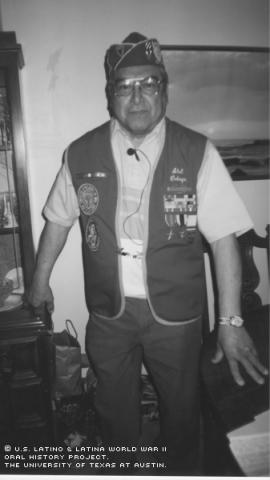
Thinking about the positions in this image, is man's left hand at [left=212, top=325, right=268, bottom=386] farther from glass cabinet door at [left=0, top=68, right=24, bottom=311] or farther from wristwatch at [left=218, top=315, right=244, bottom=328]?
glass cabinet door at [left=0, top=68, right=24, bottom=311]

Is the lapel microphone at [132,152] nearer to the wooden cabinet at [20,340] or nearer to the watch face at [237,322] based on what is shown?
the wooden cabinet at [20,340]

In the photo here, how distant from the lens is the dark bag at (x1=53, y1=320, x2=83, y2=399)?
157cm

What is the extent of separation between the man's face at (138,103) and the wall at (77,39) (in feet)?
1.74

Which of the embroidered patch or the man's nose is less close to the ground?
the man's nose

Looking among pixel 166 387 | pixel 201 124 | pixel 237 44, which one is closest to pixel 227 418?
pixel 166 387

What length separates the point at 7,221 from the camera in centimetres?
139

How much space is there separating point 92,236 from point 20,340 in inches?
20.8

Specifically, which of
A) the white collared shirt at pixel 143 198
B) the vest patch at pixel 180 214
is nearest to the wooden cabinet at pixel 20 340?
the white collared shirt at pixel 143 198

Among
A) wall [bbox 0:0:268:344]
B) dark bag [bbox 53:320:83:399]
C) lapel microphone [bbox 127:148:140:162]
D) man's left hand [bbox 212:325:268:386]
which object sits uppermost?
wall [bbox 0:0:268:344]

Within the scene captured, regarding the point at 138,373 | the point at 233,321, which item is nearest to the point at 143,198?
the point at 233,321

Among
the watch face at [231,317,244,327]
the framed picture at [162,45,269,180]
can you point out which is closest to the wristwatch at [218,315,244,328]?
the watch face at [231,317,244,327]

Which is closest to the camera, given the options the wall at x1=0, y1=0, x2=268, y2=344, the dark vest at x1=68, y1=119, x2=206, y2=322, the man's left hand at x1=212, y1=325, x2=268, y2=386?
the man's left hand at x1=212, y1=325, x2=268, y2=386

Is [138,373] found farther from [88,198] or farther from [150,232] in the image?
[88,198]

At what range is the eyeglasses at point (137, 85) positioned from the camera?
3.47ft
